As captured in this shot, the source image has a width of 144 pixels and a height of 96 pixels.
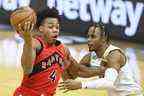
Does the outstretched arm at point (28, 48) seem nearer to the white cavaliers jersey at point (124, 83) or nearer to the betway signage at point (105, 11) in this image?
the white cavaliers jersey at point (124, 83)

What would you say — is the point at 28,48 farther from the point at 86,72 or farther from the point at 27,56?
the point at 86,72

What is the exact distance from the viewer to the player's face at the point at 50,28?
16.7ft

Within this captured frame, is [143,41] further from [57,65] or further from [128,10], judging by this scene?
[57,65]

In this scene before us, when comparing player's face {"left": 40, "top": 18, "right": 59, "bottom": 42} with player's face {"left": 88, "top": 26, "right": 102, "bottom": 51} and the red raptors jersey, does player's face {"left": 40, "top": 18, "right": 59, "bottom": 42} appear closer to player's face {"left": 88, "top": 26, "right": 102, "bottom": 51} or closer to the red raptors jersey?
the red raptors jersey

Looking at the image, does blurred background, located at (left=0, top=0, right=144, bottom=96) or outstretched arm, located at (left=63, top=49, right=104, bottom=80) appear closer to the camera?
outstretched arm, located at (left=63, top=49, right=104, bottom=80)

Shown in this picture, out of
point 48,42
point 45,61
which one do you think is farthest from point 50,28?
point 45,61

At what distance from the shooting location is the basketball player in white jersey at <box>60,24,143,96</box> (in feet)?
16.7

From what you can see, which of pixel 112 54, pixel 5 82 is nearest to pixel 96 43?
pixel 112 54

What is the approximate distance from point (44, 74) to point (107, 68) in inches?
24.4

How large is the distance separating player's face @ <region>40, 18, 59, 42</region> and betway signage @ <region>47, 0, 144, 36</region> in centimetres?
807

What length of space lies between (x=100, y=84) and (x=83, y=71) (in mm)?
583

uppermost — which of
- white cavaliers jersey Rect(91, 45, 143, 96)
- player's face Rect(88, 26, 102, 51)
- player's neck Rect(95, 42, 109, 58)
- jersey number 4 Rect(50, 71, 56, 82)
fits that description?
player's face Rect(88, 26, 102, 51)

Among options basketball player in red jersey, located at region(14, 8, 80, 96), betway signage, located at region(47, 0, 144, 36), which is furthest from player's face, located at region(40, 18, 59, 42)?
betway signage, located at region(47, 0, 144, 36)

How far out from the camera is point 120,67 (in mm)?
5363
